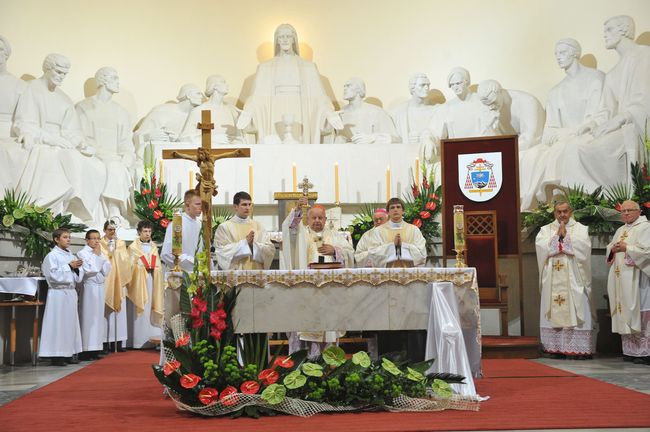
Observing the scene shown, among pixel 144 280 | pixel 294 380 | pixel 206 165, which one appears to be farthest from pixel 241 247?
pixel 144 280

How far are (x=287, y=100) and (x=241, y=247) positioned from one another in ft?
20.4

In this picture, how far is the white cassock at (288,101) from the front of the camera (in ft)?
46.1

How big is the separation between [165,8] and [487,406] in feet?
36.7

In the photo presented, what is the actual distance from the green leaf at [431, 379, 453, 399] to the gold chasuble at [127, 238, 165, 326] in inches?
253

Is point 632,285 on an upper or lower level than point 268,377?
upper

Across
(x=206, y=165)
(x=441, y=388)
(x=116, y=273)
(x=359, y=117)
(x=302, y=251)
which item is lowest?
(x=441, y=388)

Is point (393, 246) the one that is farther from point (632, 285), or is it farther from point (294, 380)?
point (632, 285)

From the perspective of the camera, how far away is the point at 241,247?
834 cm

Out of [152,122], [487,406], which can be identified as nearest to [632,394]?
[487,406]

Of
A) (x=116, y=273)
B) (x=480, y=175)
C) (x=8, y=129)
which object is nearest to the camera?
(x=480, y=175)

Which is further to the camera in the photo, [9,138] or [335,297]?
[9,138]

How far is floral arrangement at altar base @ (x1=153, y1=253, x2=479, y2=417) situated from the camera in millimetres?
5980

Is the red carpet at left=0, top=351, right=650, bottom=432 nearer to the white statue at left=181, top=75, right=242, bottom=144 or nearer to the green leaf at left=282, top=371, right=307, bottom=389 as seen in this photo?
the green leaf at left=282, top=371, right=307, bottom=389

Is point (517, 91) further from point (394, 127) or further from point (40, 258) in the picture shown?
point (40, 258)
